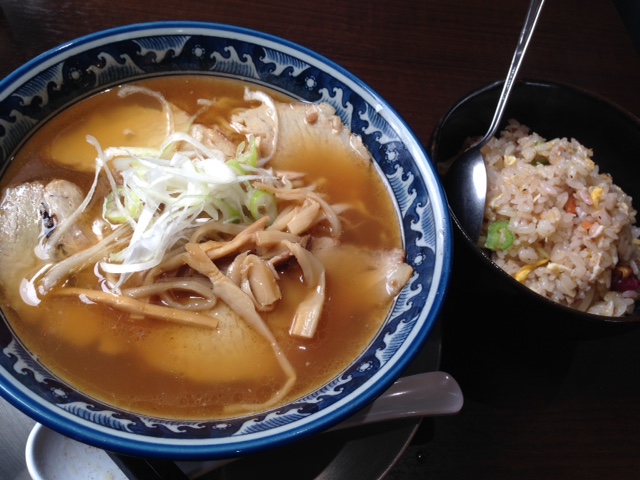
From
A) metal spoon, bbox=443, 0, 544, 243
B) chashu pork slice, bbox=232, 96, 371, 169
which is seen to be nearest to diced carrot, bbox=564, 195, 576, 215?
metal spoon, bbox=443, 0, 544, 243

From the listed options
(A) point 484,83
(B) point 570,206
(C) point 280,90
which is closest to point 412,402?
(B) point 570,206

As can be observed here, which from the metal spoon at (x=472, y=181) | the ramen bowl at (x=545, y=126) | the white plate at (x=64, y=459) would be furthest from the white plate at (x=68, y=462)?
the metal spoon at (x=472, y=181)

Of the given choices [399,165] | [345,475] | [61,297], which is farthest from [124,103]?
[345,475]

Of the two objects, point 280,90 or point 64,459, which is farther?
point 280,90

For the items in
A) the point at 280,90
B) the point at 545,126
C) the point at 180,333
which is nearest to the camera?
the point at 180,333

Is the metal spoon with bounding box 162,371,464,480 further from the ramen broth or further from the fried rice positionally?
the fried rice

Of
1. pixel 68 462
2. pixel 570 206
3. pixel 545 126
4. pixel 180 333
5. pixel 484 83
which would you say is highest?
pixel 484 83

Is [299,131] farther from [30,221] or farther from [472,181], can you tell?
[30,221]
